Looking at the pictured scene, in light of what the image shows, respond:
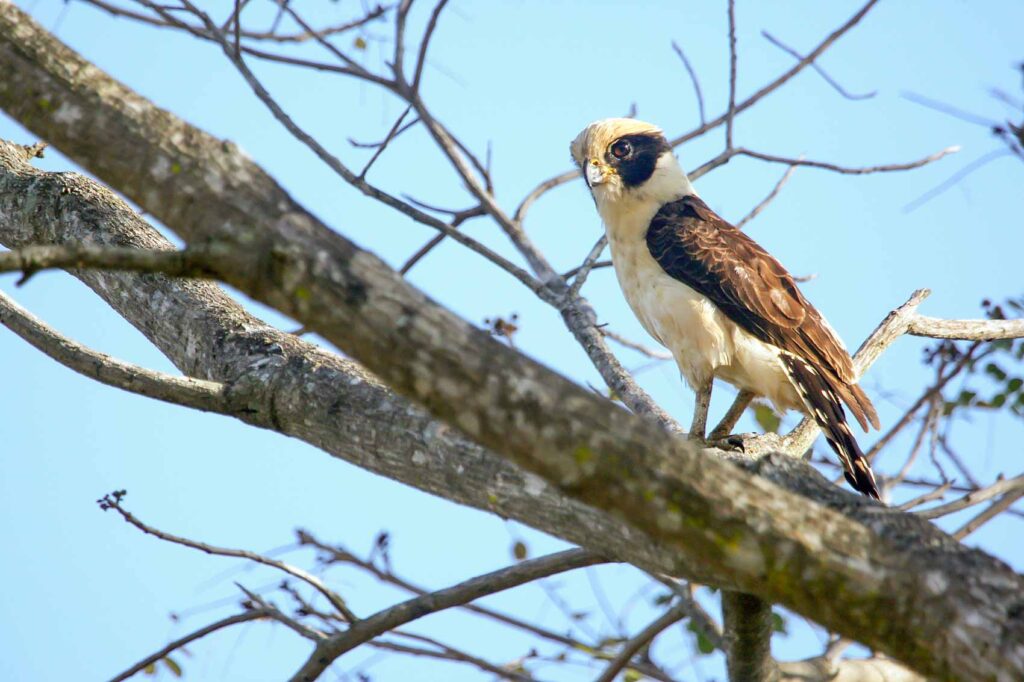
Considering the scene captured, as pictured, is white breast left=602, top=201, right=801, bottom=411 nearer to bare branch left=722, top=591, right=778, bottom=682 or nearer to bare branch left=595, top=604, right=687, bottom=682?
bare branch left=595, top=604, right=687, bottom=682

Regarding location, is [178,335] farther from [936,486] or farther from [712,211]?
[936,486]

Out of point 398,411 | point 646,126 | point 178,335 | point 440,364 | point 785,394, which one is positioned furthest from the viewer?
point 646,126

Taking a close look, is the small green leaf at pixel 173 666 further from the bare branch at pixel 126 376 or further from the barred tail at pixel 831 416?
the barred tail at pixel 831 416

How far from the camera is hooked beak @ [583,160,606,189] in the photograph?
16.0ft

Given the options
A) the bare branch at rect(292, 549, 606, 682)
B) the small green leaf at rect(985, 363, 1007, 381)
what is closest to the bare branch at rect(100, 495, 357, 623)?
the bare branch at rect(292, 549, 606, 682)

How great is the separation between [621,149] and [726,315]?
1.12 metres

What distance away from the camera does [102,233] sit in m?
3.40

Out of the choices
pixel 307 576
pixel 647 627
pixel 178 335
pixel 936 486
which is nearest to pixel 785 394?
pixel 936 486

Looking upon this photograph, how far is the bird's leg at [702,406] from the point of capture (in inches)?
168

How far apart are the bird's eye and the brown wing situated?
516 millimetres

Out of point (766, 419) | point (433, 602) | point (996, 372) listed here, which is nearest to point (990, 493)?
point (996, 372)

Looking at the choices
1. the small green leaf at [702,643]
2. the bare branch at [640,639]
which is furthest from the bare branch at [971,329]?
the bare branch at [640,639]

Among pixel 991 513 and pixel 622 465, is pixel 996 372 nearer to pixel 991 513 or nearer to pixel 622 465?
pixel 991 513

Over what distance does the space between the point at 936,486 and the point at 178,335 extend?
3436 mm
